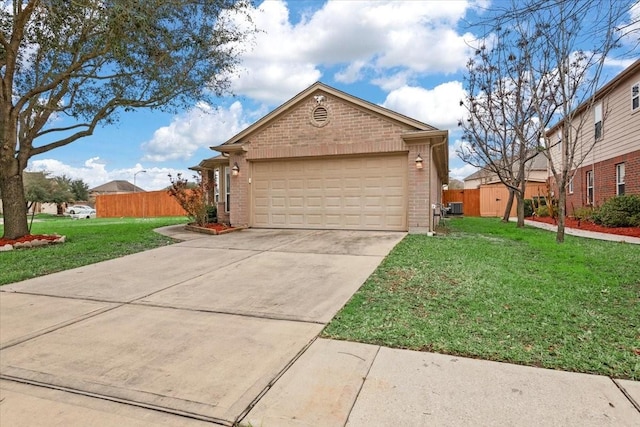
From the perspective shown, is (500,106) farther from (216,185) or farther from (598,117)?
(216,185)

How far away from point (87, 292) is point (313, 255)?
390 centimetres

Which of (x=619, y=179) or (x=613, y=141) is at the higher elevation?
(x=613, y=141)

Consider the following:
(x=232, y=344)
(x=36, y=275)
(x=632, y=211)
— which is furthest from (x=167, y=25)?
(x=632, y=211)

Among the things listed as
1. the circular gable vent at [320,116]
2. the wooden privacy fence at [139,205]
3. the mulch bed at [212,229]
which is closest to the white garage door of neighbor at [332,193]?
the mulch bed at [212,229]

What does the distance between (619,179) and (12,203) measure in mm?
20149

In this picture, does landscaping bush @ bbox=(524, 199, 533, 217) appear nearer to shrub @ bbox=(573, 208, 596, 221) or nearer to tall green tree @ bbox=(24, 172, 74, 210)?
shrub @ bbox=(573, 208, 596, 221)

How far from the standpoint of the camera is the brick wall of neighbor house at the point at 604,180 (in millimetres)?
13289

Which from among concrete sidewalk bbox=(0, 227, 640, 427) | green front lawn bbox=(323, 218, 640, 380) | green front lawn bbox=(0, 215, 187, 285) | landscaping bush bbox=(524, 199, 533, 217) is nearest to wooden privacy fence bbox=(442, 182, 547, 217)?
landscaping bush bbox=(524, 199, 533, 217)

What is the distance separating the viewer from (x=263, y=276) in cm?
604

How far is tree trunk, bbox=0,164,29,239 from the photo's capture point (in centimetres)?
1005

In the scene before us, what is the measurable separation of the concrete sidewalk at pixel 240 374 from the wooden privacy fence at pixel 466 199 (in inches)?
945

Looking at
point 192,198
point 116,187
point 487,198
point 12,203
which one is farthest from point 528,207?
point 116,187

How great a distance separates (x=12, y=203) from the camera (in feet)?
33.3

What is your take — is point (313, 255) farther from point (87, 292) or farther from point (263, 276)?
point (87, 292)
